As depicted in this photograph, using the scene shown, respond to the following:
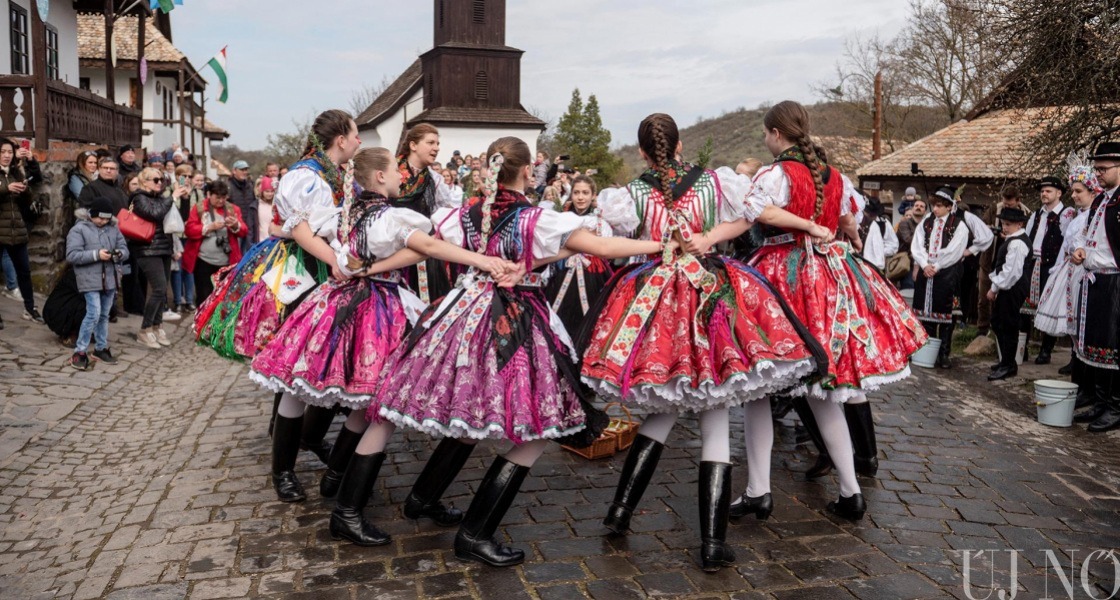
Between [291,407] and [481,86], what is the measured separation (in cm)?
3868

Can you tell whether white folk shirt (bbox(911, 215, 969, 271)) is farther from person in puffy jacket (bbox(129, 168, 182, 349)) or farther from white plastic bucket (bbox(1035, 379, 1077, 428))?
person in puffy jacket (bbox(129, 168, 182, 349))

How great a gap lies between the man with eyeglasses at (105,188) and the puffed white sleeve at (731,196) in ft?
23.6

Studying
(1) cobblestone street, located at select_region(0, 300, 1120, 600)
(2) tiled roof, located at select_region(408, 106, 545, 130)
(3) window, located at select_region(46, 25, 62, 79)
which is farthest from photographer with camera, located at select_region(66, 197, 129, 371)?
(2) tiled roof, located at select_region(408, 106, 545, 130)

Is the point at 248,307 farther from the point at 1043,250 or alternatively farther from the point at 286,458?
the point at 1043,250

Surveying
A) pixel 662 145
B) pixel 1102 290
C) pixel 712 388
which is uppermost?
pixel 662 145

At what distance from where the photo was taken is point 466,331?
3834 mm

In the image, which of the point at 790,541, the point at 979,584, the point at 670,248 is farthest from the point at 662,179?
the point at 979,584

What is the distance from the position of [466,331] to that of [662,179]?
1.17 metres

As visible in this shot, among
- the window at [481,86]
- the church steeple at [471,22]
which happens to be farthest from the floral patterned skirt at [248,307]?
the window at [481,86]

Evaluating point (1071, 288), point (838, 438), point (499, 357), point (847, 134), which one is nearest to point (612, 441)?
point (838, 438)

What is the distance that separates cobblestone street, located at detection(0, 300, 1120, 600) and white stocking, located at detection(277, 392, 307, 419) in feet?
1.58

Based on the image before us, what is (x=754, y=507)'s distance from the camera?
14.9ft

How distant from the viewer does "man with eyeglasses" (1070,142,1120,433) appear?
6.83 m

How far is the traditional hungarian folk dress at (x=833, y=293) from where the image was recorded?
4.38 meters
